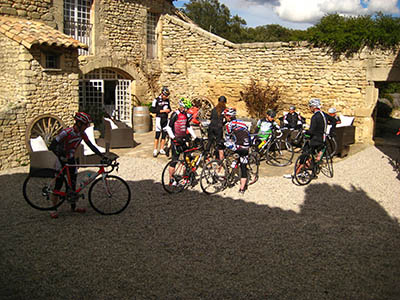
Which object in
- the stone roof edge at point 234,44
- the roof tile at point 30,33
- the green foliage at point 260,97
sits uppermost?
the stone roof edge at point 234,44

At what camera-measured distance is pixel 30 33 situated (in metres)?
9.73

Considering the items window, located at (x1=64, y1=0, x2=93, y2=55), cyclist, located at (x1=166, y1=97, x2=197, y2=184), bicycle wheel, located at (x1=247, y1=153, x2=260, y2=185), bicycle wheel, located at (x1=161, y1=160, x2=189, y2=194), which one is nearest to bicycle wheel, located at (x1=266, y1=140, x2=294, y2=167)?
bicycle wheel, located at (x1=247, y1=153, x2=260, y2=185)

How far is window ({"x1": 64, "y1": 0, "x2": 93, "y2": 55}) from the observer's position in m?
12.6

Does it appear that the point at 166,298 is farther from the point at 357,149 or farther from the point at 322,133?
the point at 357,149

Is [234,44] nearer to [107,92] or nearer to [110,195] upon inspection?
[107,92]

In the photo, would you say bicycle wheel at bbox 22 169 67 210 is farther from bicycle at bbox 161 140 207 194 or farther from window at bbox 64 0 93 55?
window at bbox 64 0 93 55

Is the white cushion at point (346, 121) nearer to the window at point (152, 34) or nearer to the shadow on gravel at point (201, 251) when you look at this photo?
the shadow on gravel at point (201, 251)

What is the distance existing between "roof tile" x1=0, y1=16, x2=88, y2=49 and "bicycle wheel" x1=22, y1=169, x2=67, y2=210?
15.1ft

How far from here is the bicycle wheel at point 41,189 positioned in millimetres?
5861

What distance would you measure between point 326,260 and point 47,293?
3.09 meters

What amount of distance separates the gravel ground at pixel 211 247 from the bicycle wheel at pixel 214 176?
0.18 m

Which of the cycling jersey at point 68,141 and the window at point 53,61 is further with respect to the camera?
the window at point 53,61

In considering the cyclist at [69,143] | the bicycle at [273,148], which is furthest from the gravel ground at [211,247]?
the bicycle at [273,148]

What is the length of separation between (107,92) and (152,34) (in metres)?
3.03
